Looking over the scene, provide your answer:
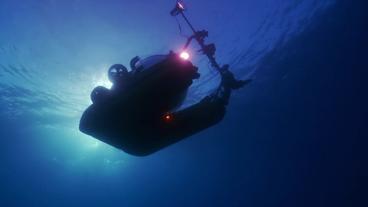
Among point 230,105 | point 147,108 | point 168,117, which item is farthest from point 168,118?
point 230,105

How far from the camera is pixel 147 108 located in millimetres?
4613

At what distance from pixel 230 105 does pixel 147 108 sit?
2893 centimetres

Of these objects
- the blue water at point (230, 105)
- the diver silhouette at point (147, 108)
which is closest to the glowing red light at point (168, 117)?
the diver silhouette at point (147, 108)

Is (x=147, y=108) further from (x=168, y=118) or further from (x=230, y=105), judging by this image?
(x=230, y=105)

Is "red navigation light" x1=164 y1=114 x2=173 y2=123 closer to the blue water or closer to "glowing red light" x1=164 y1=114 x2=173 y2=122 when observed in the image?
"glowing red light" x1=164 y1=114 x2=173 y2=122

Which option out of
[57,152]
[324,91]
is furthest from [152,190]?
[324,91]

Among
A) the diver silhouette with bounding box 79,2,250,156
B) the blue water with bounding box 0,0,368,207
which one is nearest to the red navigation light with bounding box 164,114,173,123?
the diver silhouette with bounding box 79,2,250,156

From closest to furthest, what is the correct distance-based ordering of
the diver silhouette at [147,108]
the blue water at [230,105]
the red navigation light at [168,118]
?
the diver silhouette at [147,108] → the red navigation light at [168,118] → the blue water at [230,105]

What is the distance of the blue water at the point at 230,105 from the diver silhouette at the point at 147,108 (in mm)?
10528

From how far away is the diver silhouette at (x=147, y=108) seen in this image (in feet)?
Result: 14.3

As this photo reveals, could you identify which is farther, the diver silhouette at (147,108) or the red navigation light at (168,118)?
the red navigation light at (168,118)

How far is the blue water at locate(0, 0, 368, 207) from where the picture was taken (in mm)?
17047

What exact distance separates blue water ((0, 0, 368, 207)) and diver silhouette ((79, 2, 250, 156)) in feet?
34.5

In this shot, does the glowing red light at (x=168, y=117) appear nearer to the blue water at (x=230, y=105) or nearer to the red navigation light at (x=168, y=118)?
the red navigation light at (x=168, y=118)
